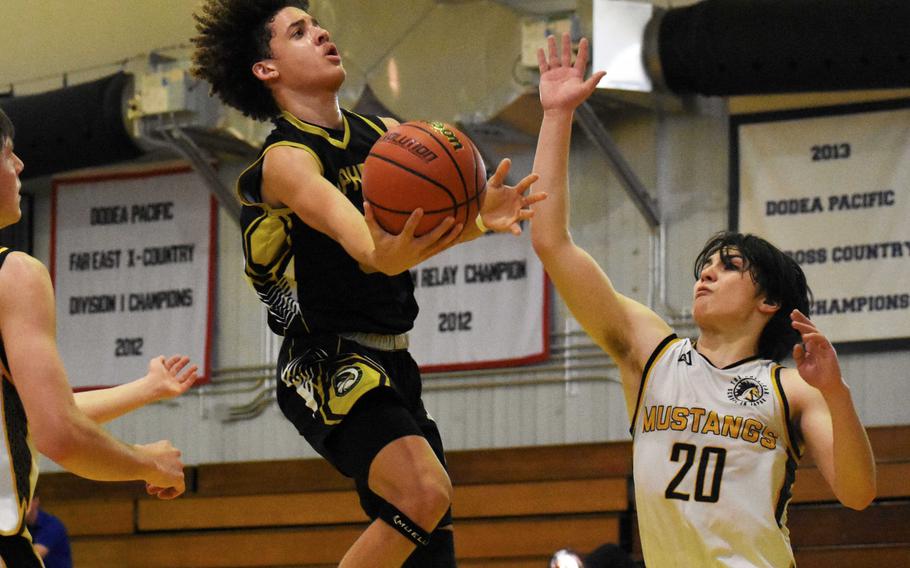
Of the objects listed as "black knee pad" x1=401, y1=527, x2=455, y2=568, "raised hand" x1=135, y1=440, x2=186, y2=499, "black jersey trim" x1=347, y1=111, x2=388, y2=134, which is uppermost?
"black jersey trim" x1=347, y1=111, x2=388, y2=134

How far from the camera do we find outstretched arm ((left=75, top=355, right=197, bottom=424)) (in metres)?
3.80

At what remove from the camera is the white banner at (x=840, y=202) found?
31.4 ft

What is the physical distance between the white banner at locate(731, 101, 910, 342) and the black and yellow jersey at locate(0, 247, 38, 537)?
7226 millimetres

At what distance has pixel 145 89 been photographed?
10867 mm

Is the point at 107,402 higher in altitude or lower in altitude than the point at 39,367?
lower

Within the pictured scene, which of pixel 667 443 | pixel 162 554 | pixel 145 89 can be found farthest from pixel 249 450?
pixel 667 443

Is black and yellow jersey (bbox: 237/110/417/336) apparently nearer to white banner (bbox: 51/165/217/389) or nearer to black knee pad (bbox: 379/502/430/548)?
black knee pad (bbox: 379/502/430/548)

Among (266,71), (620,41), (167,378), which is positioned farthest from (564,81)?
(620,41)

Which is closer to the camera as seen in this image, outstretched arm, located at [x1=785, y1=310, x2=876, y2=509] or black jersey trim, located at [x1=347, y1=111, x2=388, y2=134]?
outstretched arm, located at [x1=785, y1=310, x2=876, y2=509]

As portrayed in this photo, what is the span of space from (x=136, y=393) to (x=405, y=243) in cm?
100

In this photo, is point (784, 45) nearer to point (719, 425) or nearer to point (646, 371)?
point (646, 371)

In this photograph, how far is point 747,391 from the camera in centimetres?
401

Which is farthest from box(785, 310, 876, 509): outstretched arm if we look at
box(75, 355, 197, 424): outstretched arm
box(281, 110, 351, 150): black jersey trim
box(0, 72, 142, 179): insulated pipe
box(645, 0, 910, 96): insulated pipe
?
box(0, 72, 142, 179): insulated pipe

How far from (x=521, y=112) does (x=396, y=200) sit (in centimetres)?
664
